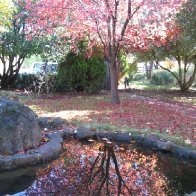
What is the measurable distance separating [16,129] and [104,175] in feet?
6.23

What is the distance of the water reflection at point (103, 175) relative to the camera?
486 cm

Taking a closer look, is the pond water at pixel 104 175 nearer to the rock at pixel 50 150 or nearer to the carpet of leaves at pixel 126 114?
the rock at pixel 50 150

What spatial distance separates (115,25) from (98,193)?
6856 millimetres

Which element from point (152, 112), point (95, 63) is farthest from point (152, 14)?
point (95, 63)

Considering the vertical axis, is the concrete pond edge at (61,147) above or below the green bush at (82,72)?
below

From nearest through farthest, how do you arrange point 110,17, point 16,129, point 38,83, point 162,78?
point 16,129 < point 110,17 < point 38,83 < point 162,78

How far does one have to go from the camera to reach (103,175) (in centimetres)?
542

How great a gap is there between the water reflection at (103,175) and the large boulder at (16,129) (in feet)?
2.27

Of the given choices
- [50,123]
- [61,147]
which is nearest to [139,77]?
[50,123]

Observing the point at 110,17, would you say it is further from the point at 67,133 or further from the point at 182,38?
the point at 67,133

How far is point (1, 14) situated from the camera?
10734 mm

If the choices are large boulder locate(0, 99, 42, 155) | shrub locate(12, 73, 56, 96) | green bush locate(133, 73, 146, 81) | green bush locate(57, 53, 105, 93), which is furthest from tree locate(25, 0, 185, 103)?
green bush locate(133, 73, 146, 81)

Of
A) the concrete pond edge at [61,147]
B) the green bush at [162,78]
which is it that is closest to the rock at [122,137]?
the concrete pond edge at [61,147]

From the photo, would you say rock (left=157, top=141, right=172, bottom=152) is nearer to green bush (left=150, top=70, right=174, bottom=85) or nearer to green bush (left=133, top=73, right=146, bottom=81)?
green bush (left=150, top=70, right=174, bottom=85)
